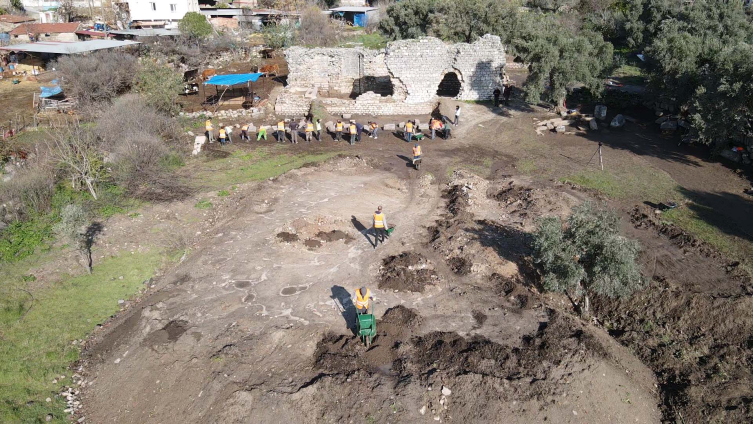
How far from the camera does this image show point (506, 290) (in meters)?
12.1

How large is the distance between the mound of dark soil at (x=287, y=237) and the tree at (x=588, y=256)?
6902mm

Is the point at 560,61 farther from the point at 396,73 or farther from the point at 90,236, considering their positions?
the point at 90,236

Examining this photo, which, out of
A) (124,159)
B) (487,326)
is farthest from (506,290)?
(124,159)

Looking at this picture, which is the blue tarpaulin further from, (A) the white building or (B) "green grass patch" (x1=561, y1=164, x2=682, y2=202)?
(B) "green grass patch" (x1=561, y1=164, x2=682, y2=202)

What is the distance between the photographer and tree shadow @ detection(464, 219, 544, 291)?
42.2ft

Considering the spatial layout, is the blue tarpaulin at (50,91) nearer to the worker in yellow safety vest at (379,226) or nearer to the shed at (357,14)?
the worker in yellow safety vest at (379,226)

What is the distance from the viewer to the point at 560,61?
24.4m

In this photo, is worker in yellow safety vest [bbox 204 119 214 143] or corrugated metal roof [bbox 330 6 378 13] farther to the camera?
corrugated metal roof [bbox 330 6 378 13]

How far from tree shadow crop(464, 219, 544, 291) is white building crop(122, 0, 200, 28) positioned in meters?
48.0

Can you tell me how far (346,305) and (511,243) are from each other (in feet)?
18.1

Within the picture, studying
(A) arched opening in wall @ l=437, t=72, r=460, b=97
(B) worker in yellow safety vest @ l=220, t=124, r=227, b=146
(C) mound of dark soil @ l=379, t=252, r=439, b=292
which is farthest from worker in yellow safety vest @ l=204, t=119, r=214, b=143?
(A) arched opening in wall @ l=437, t=72, r=460, b=97

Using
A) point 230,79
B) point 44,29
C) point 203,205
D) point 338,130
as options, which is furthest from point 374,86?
point 44,29

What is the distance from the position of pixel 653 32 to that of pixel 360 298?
36.6 meters

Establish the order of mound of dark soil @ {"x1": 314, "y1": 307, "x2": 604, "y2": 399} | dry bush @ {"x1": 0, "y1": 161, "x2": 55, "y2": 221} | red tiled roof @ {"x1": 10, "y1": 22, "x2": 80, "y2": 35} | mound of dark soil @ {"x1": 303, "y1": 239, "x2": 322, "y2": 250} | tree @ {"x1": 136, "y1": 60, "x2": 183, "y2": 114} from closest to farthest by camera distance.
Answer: mound of dark soil @ {"x1": 314, "y1": 307, "x2": 604, "y2": 399} < mound of dark soil @ {"x1": 303, "y1": 239, "x2": 322, "y2": 250} < dry bush @ {"x1": 0, "y1": 161, "x2": 55, "y2": 221} < tree @ {"x1": 136, "y1": 60, "x2": 183, "y2": 114} < red tiled roof @ {"x1": 10, "y1": 22, "x2": 80, "y2": 35}
